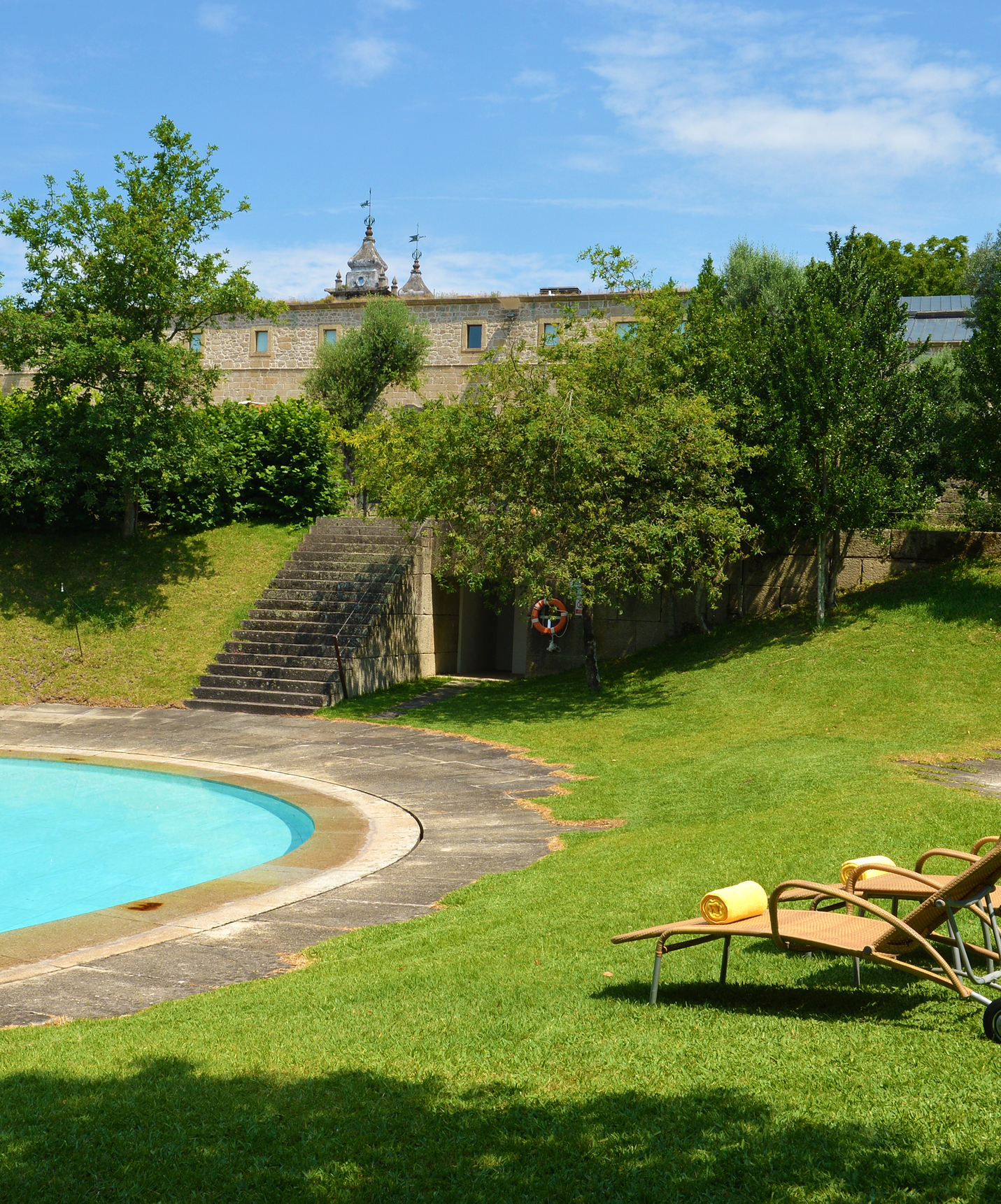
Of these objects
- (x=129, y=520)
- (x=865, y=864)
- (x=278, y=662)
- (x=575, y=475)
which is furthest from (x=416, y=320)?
(x=865, y=864)

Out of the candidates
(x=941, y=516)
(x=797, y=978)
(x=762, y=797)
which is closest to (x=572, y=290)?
(x=941, y=516)

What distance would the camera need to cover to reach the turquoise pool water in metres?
11.1

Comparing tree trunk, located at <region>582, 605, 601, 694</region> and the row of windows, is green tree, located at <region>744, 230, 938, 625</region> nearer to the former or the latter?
tree trunk, located at <region>582, 605, 601, 694</region>

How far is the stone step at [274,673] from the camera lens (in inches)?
789

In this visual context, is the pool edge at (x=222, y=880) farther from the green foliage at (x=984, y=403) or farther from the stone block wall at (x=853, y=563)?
the green foliage at (x=984, y=403)

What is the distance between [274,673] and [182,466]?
→ 18.8 ft

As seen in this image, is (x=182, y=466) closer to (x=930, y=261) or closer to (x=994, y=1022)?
(x=994, y=1022)

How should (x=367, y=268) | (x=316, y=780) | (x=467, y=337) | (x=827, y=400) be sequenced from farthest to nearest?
(x=367, y=268)
(x=467, y=337)
(x=827, y=400)
(x=316, y=780)

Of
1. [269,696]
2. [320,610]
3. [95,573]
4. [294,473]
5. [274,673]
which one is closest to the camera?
[269,696]

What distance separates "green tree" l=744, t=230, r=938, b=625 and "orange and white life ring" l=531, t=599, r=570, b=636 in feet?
15.0

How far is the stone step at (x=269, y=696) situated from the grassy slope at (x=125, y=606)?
1.83 ft

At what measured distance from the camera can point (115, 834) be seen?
42.3ft

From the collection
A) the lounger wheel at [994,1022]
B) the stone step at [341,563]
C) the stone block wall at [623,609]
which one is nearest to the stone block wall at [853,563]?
the stone block wall at [623,609]

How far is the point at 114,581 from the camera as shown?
23297 millimetres
